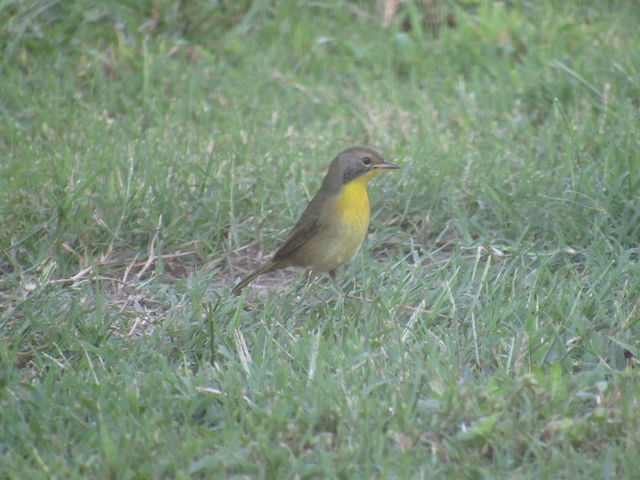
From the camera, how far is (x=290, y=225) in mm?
6223

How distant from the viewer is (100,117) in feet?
24.6

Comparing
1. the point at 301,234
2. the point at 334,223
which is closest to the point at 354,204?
the point at 334,223

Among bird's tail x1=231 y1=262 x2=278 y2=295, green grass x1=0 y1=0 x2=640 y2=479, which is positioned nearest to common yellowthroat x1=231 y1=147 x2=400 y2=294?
bird's tail x1=231 y1=262 x2=278 y2=295

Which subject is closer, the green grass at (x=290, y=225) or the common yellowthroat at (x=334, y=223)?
the green grass at (x=290, y=225)

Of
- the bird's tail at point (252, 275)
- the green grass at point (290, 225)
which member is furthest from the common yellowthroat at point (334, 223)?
the green grass at point (290, 225)

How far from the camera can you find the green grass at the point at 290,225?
3.86m

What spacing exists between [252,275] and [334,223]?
531 millimetres

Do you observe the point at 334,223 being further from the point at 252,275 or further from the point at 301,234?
the point at 252,275

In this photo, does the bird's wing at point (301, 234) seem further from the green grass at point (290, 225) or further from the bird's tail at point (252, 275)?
the green grass at point (290, 225)

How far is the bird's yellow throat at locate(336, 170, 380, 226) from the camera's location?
18.5 ft

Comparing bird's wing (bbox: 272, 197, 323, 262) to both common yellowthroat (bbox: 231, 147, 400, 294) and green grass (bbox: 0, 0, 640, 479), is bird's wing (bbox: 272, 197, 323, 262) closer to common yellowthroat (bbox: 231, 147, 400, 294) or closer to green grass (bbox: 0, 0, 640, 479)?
common yellowthroat (bbox: 231, 147, 400, 294)

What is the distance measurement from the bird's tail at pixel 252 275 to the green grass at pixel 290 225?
0.12 meters

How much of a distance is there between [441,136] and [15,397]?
154 inches

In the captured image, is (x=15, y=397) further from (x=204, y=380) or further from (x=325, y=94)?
(x=325, y=94)
